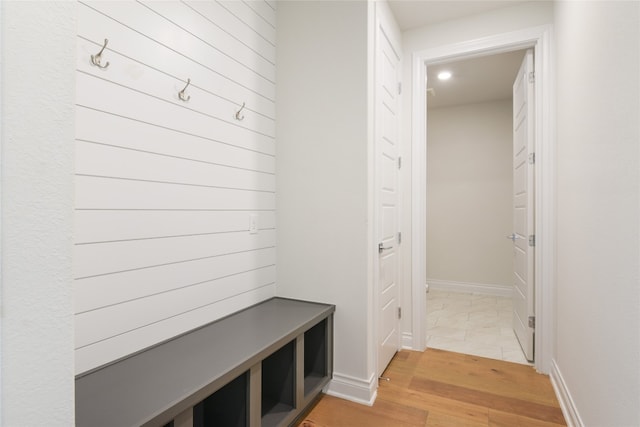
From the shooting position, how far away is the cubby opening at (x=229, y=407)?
4.63 ft

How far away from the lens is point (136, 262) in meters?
1.38

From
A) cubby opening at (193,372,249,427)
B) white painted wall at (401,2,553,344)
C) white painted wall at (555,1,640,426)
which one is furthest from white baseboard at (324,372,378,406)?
white painted wall at (555,1,640,426)

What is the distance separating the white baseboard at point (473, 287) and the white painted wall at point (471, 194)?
0.08 ft

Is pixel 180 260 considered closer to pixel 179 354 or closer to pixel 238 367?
pixel 179 354

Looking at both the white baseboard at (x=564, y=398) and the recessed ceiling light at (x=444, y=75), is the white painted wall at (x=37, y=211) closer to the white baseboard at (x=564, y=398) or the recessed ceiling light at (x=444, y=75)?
the white baseboard at (x=564, y=398)

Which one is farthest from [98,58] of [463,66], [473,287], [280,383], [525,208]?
[473,287]

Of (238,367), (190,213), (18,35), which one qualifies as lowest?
(238,367)

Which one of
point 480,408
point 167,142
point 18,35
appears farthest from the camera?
point 480,408

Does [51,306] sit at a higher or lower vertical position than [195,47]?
lower

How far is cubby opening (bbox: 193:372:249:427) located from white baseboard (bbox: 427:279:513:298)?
4141 millimetres

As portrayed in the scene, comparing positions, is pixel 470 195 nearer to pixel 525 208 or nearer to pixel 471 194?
pixel 471 194

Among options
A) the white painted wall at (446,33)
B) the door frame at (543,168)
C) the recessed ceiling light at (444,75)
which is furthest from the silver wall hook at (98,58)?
the recessed ceiling light at (444,75)

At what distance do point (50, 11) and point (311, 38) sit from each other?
5.86ft

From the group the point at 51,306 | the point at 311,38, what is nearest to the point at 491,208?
the point at 311,38
